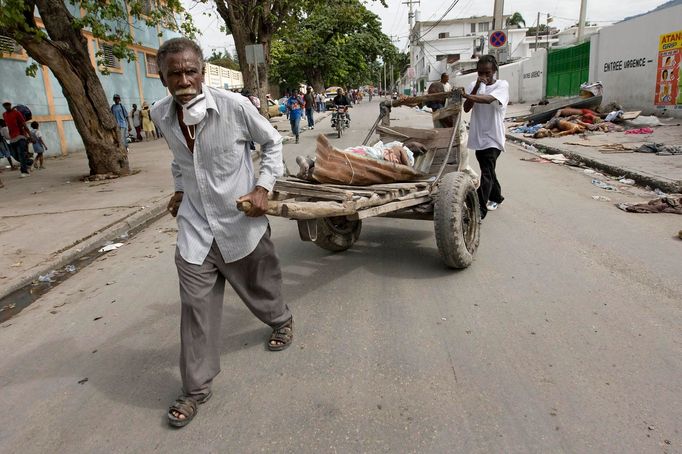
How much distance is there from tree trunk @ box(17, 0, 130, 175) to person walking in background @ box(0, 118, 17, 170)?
3272 millimetres

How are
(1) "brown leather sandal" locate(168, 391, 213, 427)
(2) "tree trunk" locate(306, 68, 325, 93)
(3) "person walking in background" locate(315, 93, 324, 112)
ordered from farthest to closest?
1. (2) "tree trunk" locate(306, 68, 325, 93)
2. (3) "person walking in background" locate(315, 93, 324, 112)
3. (1) "brown leather sandal" locate(168, 391, 213, 427)

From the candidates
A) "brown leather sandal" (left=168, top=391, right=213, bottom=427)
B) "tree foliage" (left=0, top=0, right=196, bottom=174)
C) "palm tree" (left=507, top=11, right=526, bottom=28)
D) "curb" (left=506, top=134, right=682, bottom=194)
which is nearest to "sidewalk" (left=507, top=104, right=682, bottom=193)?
"curb" (left=506, top=134, right=682, bottom=194)

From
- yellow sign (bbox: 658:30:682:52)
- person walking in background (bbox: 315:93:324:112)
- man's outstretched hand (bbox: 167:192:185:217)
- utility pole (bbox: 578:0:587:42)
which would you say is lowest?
man's outstretched hand (bbox: 167:192:185:217)

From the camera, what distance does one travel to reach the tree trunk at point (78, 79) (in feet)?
29.6

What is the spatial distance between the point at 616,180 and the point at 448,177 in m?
5.35

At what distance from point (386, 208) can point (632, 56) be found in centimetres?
1578

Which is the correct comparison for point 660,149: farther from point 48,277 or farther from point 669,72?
point 48,277

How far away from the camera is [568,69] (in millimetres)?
21094

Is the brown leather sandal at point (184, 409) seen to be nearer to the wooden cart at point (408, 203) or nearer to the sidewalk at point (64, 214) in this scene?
the wooden cart at point (408, 203)

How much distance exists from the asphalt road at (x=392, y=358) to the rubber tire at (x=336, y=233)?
0.12 metres

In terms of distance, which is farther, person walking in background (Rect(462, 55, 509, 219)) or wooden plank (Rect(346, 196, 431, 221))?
person walking in background (Rect(462, 55, 509, 219))

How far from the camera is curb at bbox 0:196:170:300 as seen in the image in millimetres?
4828

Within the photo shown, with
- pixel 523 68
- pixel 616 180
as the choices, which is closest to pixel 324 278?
pixel 616 180

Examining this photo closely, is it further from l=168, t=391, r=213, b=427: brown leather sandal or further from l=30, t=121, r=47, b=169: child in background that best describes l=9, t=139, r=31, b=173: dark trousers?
l=168, t=391, r=213, b=427: brown leather sandal
